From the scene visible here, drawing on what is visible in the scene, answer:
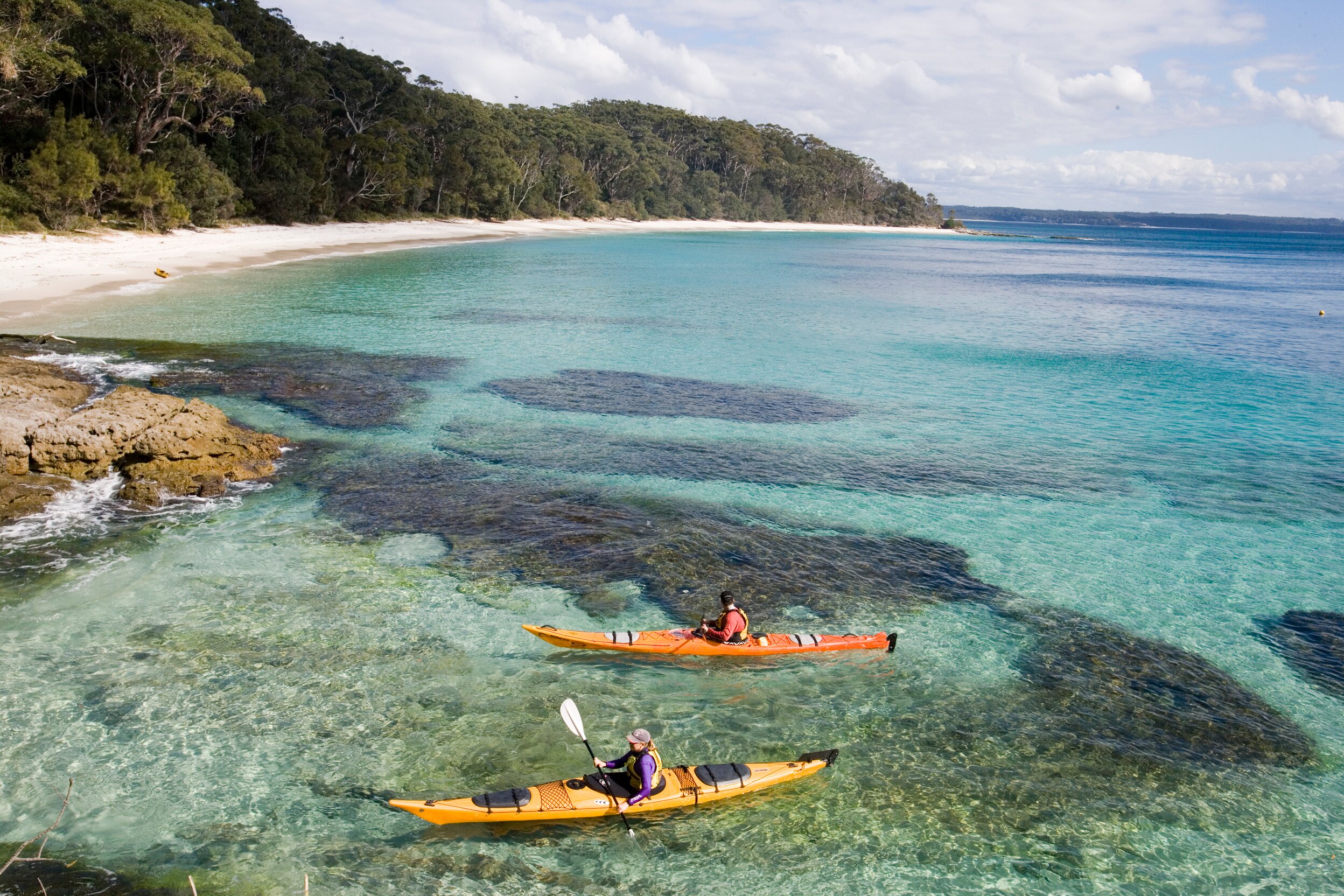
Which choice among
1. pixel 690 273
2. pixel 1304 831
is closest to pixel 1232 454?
pixel 1304 831

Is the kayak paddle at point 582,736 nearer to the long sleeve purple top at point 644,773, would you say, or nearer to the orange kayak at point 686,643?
the long sleeve purple top at point 644,773

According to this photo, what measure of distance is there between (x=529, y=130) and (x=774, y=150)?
67.7 metres

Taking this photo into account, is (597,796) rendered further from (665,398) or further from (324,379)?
(324,379)

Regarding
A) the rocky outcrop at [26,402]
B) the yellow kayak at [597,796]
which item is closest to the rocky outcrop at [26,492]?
the rocky outcrop at [26,402]

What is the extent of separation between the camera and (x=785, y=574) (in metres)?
14.8

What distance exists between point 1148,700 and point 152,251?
1940 inches

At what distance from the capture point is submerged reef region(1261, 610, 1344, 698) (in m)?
12.4

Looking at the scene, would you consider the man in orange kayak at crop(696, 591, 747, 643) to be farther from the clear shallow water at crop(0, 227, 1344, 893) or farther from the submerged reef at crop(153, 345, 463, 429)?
the submerged reef at crop(153, 345, 463, 429)

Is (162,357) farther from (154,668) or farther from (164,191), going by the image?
(164,191)

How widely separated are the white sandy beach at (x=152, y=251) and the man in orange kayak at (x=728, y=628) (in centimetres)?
2838

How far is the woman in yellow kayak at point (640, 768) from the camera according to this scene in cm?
878

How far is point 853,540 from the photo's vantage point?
16.4 meters

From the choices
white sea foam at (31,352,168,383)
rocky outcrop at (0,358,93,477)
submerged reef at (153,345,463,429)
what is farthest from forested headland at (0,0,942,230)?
rocky outcrop at (0,358,93,477)

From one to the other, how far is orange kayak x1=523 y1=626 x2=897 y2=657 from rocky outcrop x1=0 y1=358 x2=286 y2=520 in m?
8.89
